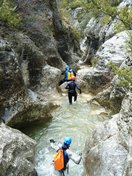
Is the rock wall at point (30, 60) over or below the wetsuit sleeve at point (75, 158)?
over

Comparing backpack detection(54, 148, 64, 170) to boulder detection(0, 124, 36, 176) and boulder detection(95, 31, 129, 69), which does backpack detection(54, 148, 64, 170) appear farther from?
boulder detection(95, 31, 129, 69)

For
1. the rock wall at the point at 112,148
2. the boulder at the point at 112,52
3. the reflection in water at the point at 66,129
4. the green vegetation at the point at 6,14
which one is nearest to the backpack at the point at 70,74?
the reflection in water at the point at 66,129

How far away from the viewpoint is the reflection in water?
1174 centimetres

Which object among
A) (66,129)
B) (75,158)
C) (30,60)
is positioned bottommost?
(66,129)

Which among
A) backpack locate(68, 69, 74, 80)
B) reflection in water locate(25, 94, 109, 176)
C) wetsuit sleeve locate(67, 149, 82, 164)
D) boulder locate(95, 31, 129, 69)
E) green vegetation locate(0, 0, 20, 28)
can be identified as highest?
green vegetation locate(0, 0, 20, 28)

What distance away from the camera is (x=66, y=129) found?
590 inches

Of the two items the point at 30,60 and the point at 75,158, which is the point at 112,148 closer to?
the point at 75,158

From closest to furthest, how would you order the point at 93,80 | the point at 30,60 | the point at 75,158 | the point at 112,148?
the point at 112,148
the point at 75,158
the point at 30,60
the point at 93,80

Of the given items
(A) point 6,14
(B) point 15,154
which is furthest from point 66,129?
(A) point 6,14

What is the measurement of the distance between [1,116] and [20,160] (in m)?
3.75


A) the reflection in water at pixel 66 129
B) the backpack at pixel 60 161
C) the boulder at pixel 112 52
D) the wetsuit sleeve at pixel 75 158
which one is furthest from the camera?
the boulder at pixel 112 52

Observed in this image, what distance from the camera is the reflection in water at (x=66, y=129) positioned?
1174cm

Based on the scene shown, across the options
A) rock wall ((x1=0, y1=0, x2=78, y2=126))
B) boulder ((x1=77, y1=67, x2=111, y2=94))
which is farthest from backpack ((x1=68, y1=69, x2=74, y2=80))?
boulder ((x1=77, y1=67, x2=111, y2=94))

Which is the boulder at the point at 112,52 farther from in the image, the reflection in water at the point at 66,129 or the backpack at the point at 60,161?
the backpack at the point at 60,161
